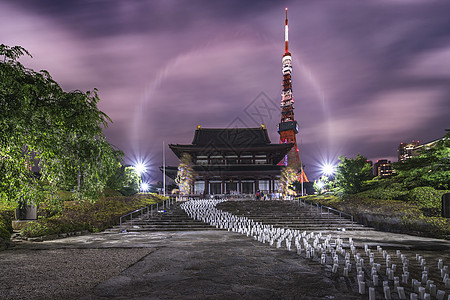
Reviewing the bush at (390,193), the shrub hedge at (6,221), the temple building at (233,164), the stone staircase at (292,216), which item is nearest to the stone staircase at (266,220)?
the stone staircase at (292,216)

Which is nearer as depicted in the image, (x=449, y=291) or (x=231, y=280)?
(x=449, y=291)

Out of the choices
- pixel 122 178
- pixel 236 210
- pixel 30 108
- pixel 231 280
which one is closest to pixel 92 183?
pixel 30 108

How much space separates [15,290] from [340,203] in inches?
724

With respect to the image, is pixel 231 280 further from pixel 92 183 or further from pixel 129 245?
pixel 129 245

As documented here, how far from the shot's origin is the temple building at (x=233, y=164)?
119 ft

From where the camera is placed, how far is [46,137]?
6168mm

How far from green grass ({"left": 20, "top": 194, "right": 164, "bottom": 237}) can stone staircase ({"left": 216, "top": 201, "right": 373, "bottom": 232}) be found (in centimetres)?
709

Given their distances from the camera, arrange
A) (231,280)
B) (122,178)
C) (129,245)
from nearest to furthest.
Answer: (231,280)
(129,245)
(122,178)

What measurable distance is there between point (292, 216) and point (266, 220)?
1993 millimetres

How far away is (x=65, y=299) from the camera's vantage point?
178 inches

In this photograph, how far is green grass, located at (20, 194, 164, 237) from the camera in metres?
11.5

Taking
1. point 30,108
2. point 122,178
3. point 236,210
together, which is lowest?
point 236,210

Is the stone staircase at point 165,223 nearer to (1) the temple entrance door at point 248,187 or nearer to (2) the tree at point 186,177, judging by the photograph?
(2) the tree at point 186,177

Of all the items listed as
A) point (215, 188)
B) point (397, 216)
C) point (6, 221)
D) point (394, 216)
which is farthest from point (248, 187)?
point (6, 221)
